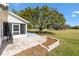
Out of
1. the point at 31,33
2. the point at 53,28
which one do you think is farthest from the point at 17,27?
the point at 53,28

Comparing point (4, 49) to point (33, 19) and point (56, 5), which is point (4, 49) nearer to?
point (33, 19)

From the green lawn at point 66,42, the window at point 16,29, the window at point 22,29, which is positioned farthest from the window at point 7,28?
the green lawn at point 66,42

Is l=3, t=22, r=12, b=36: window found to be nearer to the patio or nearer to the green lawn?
the patio

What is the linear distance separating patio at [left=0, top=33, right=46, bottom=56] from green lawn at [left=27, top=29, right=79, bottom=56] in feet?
0.43

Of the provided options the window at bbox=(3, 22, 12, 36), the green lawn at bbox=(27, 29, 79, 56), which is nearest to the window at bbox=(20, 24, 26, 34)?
the window at bbox=(3, 22, 12, 36)

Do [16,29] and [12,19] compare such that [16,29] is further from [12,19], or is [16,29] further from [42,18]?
[42,18]

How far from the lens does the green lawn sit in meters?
4.84

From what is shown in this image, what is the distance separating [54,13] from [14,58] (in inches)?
35.6

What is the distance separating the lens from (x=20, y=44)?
488cm

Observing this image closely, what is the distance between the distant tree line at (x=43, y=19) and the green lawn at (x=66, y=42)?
0.09 metres

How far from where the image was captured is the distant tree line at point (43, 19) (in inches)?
194

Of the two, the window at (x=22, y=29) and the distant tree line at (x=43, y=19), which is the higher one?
the distant tree line at (x=43, y=19)

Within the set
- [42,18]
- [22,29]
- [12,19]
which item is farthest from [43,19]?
[12,19]

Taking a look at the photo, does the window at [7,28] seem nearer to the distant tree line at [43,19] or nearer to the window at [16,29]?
the window at [16,29]
